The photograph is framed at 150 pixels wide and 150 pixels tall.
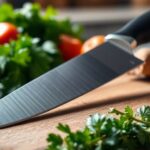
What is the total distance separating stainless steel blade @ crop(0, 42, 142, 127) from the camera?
2.97 feet

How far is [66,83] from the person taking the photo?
0.99 meters

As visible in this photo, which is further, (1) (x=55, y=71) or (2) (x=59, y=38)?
(2) (x=59, y=38)

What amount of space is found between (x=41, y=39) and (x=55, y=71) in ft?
1.46

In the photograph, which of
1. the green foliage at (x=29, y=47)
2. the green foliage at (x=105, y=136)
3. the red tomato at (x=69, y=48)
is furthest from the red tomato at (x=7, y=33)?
the green foliage at (x=105, y=136)

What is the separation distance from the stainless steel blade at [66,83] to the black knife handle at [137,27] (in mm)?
68

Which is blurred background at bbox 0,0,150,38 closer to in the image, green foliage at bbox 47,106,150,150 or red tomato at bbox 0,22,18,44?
red tomato at bbox 0,22,18,44

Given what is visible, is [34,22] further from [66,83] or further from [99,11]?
[99,11]

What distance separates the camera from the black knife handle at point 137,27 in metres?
1.13

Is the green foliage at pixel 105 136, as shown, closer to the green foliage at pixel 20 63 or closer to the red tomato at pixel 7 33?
the green foliage at pixel 20 63

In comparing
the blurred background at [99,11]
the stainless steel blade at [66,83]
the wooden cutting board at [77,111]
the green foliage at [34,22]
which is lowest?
the blurred background at [99,11]

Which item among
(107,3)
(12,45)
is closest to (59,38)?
(12,45)

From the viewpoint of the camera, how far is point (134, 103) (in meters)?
1.01

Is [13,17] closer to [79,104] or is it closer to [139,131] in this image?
[79,104]

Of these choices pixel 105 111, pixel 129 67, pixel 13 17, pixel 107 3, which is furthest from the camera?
pixel 107 3
